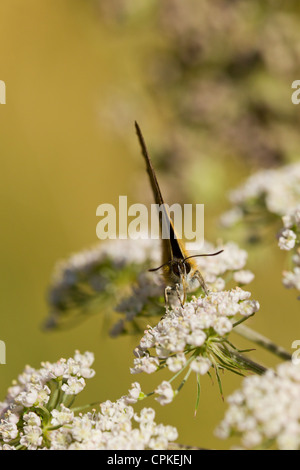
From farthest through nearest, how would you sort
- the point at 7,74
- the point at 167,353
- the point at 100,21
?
the point at 7,74 → the point at 100,21 → the point at 167,353

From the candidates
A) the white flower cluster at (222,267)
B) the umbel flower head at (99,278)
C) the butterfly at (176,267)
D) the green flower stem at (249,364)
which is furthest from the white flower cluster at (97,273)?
the green flower stem at (249,364)

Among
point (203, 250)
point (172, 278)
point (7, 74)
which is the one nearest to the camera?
point (172, 278)

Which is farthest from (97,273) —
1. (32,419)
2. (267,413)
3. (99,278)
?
(267,413)

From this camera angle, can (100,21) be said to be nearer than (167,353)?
No

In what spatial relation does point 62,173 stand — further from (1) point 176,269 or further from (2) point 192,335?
(2) point 192,335

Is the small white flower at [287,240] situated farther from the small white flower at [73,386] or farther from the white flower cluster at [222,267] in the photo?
the small white flower at [73,386]

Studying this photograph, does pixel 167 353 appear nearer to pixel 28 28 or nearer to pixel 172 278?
pixel 172 278

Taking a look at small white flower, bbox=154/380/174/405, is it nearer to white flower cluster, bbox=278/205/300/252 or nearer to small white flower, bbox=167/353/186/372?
small white flower, bbox=167/353/186/372

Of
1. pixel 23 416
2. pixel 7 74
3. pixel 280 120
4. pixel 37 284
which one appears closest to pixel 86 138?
pixel 7 74
